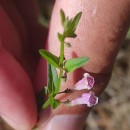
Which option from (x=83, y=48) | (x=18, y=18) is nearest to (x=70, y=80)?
(x=83, y=48)

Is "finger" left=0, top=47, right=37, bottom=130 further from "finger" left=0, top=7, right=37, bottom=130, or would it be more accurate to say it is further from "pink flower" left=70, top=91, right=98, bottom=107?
"pink flower" left=70, top=91, right=98, bottom=107

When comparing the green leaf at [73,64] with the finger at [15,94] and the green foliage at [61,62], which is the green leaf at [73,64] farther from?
the finger at [15,94]

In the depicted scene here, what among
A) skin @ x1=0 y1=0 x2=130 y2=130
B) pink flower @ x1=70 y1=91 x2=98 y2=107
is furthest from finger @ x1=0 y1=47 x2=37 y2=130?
pink flower @ x1=70 y1=91 x2=98 y2=107

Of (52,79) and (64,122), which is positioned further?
(64,122)

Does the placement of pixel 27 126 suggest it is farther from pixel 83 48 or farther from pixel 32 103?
pixel 83 48

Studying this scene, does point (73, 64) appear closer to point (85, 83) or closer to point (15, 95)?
point (85, 83)

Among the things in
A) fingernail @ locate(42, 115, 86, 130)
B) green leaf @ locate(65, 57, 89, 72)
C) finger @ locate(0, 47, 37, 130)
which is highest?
green leaf @ locate(65, 57, 89, 72)

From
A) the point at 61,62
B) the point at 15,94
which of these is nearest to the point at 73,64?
the point at 61,62
